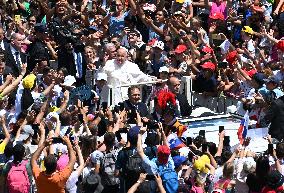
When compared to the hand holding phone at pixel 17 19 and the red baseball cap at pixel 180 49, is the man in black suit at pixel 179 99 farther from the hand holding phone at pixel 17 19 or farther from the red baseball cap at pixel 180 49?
the hand holding phone at pixel 17 19

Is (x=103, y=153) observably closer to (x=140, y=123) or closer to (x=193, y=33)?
(x=140, y=123)

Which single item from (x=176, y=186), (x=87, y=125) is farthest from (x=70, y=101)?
(x=176, y=186)

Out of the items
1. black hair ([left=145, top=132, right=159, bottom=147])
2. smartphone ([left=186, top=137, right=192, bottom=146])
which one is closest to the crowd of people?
smartphone ([left=186, top=137, right=192, bottom=146])

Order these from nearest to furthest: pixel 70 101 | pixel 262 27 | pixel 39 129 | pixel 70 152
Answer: pixel 70 152, pixel 39 129, pixel 70 101, pixel 262 27

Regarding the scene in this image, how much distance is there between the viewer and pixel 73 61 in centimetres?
2009

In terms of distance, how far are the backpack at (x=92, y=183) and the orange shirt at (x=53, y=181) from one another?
369 mm

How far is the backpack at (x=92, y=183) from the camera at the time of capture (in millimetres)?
14555

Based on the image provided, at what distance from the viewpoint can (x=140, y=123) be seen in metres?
16.2

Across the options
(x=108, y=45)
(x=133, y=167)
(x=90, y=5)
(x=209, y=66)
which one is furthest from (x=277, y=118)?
(x=90, y=5)

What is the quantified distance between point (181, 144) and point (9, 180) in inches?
108

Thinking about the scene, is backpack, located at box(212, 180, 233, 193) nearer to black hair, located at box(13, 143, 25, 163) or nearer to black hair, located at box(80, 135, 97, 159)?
black hair, located at box(80, 135, 97, 159)

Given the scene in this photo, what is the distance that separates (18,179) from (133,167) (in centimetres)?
158

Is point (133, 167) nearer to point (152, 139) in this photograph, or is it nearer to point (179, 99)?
point (152, 139)

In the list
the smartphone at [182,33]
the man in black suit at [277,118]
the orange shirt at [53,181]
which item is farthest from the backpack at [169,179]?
the smartphone at [182,33]
